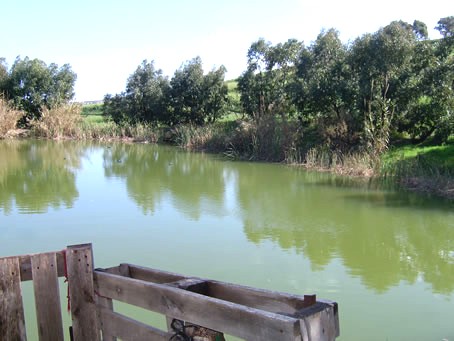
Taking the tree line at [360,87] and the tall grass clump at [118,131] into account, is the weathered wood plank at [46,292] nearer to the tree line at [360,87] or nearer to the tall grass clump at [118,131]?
the tree line at [360,87]

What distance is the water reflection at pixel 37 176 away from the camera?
11.0 metres

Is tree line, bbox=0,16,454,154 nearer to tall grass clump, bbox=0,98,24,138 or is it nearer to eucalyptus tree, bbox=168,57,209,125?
eucalyptus tree, bbox=168,57,209,125

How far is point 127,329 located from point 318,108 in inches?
650

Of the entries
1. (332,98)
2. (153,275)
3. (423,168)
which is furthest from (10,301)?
(332,98)

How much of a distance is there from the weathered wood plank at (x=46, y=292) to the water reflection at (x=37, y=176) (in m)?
7.89

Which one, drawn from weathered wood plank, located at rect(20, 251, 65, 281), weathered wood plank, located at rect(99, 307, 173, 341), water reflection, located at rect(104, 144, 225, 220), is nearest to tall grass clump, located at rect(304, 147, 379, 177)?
water reflection, located at rect(104, 144, 225, 220)

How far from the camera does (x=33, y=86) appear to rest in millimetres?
30906

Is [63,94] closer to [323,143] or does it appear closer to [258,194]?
[323,143]

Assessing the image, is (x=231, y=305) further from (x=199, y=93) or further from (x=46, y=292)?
(x=199, y=93)

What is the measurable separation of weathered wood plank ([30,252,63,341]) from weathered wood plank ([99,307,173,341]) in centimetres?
25

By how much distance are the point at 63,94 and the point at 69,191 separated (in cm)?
2103

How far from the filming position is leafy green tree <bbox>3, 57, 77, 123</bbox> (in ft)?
101

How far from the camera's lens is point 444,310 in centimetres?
511

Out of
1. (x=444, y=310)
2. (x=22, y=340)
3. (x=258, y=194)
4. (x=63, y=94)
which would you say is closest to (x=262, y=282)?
(x=444, y=310)
